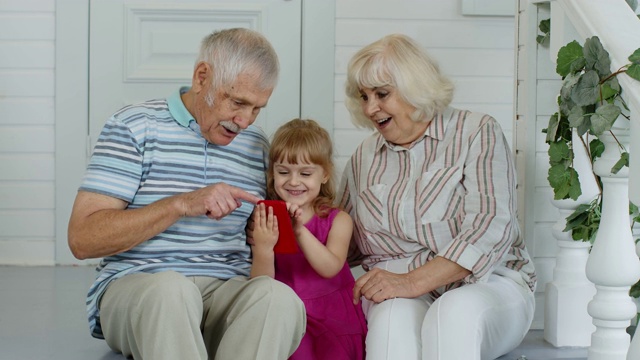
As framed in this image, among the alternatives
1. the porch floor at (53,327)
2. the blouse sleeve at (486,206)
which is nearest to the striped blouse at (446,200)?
the blouse sleeve at (486,206)

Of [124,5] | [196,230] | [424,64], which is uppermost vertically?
[124,5]

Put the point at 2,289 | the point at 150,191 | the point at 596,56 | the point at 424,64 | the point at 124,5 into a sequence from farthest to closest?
the point at 124,5 < the point at 2,289 < the point at 424,64 < the point at 150,191 < the point at 596,56

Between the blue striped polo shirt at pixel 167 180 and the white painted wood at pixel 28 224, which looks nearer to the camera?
the blue striped polo shirt at pixel 167 180

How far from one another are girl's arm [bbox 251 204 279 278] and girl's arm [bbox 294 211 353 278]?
6 centimetres

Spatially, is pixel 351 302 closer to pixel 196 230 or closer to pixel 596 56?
pixel 196 230

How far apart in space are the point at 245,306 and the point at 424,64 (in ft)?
2.67

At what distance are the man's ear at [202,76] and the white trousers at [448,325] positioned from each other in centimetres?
68

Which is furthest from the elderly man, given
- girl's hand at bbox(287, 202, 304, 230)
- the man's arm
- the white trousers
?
the white trousers

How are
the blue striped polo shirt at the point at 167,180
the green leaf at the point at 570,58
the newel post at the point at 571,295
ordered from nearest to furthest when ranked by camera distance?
the green leaf at the point at 570,58
the blue striped polo shirt at the point at 167,180
the newel post at the point at 571,295

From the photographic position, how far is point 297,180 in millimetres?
2561

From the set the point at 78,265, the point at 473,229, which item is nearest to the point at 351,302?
the point at 473,229

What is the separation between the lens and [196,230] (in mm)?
2461

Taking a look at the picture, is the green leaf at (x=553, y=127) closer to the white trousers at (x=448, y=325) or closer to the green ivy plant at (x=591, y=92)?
the green ivy plant at (x=591, y=92)

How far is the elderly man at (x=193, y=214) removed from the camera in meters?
2.22
